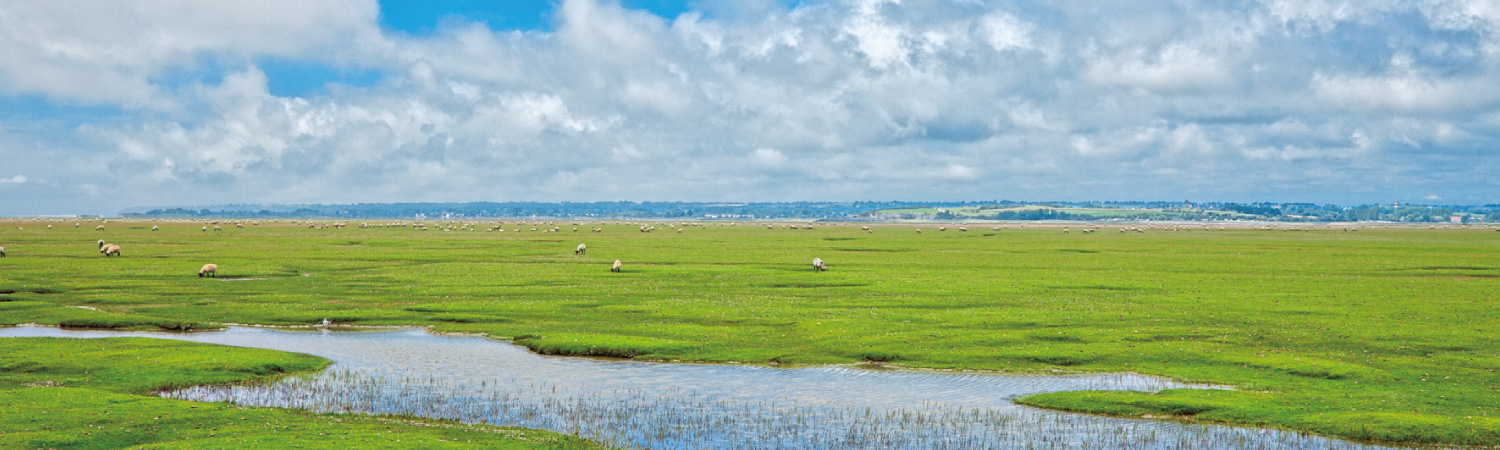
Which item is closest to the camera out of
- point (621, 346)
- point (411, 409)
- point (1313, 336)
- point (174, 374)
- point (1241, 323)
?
point (411, 409)

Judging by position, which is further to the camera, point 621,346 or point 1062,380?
point 621,346

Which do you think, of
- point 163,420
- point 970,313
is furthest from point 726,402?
point 970,313

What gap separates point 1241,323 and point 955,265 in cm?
3477

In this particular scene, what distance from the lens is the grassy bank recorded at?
60.1 ft

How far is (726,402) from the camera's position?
23906 millimetres

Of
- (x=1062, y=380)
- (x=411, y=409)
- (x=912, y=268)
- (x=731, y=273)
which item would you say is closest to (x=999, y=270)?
(x=912, y=268)

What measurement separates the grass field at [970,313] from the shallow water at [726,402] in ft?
5.30

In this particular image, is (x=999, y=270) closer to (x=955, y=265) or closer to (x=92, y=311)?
(x=955, y=265)

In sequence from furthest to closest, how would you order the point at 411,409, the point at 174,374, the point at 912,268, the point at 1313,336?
1. the point at 912,268
2. the point at 1313,336
3. the point at 174,374
4. the point at 411,409

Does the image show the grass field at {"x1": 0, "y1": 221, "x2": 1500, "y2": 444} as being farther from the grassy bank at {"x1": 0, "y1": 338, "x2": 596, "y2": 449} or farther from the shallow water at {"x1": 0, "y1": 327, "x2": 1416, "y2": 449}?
the grassy bank at {"x1": 0, "y1": 338, "x2": 596, "y2": 449}

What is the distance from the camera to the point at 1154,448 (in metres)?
20.0

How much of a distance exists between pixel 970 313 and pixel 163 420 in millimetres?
29260

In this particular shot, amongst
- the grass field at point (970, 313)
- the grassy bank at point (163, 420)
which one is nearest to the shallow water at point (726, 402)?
the grassy bank at point (163, 420)

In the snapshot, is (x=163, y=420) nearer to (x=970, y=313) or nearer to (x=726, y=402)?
(x=726, y=402)
